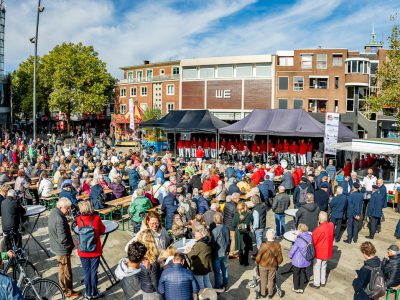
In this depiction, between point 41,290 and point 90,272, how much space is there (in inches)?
35.6

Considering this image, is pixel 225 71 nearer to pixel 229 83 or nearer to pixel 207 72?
pixel 229 83

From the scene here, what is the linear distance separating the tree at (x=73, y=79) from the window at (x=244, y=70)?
19769 millimetres

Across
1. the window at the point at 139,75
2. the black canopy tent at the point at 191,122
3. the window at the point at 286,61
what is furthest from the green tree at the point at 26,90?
the window at the point at 286,61

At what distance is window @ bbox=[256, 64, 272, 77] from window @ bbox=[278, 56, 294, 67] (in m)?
1.22

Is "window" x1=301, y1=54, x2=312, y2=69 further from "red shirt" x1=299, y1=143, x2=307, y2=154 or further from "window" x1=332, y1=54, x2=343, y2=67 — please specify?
"red shirt" x1=299, y1=143, x2=307, y2=154

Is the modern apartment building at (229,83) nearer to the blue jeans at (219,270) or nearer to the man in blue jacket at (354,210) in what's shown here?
the man in blue jacket at (354,210)

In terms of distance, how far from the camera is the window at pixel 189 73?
43094mm

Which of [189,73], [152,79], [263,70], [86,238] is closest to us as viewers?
[86,238]

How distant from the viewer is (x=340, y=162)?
20812mm

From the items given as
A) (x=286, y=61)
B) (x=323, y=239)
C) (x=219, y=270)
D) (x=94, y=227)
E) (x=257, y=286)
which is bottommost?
(x=257, y=286)

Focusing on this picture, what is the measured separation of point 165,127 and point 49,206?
12.4 meters

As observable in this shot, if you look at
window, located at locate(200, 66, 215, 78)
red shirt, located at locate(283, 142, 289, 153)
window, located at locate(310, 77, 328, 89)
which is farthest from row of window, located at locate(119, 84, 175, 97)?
red shirt, located at locate(283, 142, 289, 153)

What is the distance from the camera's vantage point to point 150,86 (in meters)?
49.8

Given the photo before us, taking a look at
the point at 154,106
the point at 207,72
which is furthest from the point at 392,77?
the point at 154,106
